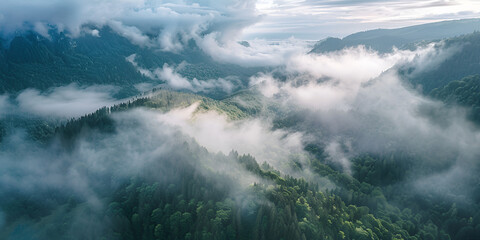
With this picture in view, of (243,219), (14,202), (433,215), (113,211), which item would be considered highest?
(243,219)

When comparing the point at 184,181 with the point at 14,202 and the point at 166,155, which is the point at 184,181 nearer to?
the point at 166,155

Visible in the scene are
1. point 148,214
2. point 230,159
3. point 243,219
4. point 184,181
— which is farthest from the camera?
point 230,159

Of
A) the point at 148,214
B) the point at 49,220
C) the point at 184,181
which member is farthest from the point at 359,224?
the point at 49,220

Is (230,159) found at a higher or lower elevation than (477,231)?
higher

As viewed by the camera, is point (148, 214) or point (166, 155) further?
point (166, 155)

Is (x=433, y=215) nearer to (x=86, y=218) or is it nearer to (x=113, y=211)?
(x=113, y=211)

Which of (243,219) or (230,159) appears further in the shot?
(230,159)

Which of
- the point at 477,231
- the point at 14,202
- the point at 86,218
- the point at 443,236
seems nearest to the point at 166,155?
the point at 86,218

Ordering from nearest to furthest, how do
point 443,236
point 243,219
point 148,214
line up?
point 243,219 < point 148,214 < point 443,236

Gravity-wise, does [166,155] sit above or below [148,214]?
above
